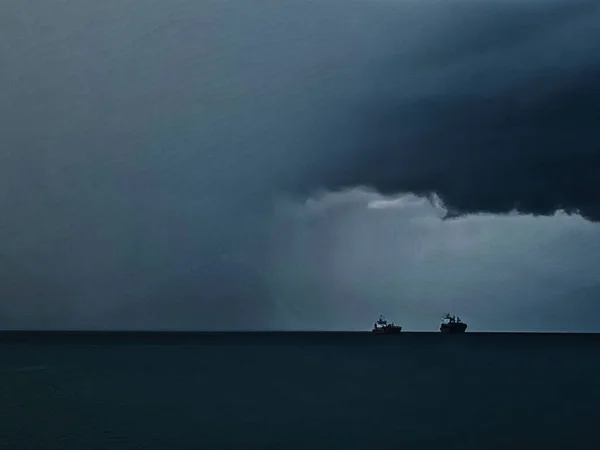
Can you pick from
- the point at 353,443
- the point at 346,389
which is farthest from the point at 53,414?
the point at 346,389

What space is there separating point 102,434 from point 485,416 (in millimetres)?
32224

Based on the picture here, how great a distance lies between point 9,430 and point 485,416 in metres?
39.1

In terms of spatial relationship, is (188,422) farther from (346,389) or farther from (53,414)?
(346,389)

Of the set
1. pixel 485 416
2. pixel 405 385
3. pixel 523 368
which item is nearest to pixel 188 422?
pixel 485 416

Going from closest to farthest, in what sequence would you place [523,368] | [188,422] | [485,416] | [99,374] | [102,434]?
[102,434], [188,422], [485,416], [99,374], [523,368]

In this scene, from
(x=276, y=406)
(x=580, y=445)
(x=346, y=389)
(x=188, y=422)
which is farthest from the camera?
(x=346, y=389)

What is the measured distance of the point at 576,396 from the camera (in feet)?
244

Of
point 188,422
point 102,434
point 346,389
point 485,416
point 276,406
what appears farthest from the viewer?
point 346,389

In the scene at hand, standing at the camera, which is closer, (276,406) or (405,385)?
(276,406)

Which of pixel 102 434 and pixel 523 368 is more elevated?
pixel 523 368

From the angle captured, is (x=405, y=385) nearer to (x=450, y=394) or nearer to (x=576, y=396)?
(x=450, y=394)

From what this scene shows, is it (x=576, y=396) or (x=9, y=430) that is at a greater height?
(x=576, y=396)

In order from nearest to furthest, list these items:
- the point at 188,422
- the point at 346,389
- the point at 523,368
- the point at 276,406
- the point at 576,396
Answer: the point at 188,422 → the point at 276,406 → the point at 576,396 → the point at 346,389 → the point at 523,368

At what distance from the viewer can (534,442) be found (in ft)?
149
